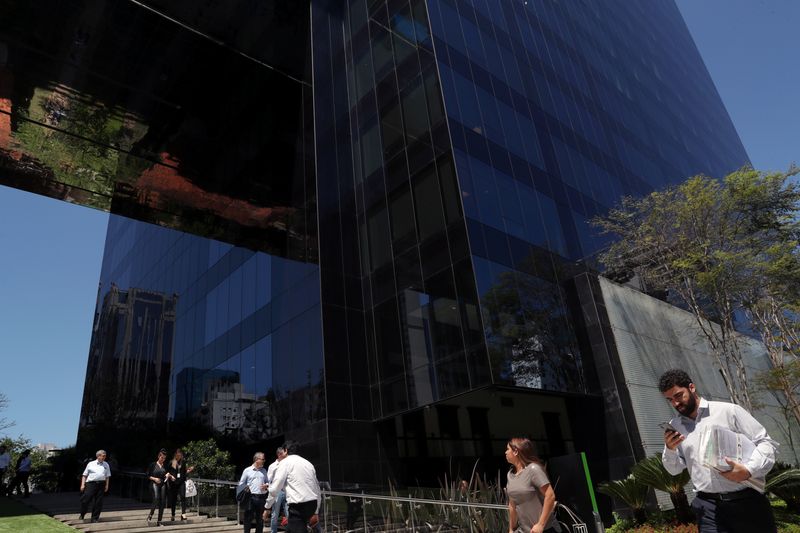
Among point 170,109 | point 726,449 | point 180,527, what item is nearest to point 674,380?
point 726,449

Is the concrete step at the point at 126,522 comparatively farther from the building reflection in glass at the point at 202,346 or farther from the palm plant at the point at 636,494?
the palm plant at the point at 636,494

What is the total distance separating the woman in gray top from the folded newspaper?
1622mm

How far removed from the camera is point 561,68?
83.3 feet

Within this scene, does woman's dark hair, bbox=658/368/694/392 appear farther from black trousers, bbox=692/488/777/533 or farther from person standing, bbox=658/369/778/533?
black trousers, bbox=692/488/777/533

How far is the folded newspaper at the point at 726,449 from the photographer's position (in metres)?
3.30

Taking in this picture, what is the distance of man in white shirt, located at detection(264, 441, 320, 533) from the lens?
7.13 metres

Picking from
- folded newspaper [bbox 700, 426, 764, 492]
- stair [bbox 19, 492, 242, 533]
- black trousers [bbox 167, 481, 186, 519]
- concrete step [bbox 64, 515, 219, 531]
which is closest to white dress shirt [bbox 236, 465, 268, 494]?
stair [bbox 19, 492, 242, 533]

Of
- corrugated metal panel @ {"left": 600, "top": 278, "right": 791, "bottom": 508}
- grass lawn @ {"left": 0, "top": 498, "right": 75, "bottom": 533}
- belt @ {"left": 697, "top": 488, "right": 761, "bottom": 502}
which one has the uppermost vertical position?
corrugated metal panel @ {"left": 600, "top": 278, "right": 791, "bottom": 508}

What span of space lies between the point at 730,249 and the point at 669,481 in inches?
406

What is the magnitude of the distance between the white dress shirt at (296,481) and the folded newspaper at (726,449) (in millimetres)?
5239

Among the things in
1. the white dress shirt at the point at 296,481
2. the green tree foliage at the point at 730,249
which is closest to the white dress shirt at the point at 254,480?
the white dress shirt at the point at 296,481

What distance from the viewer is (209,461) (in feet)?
59.8

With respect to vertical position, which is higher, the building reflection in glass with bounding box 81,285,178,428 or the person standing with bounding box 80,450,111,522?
the building reflection in glass with bounding box 81,285,178,428

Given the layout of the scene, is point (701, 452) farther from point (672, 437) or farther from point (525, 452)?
point (525, 452)
